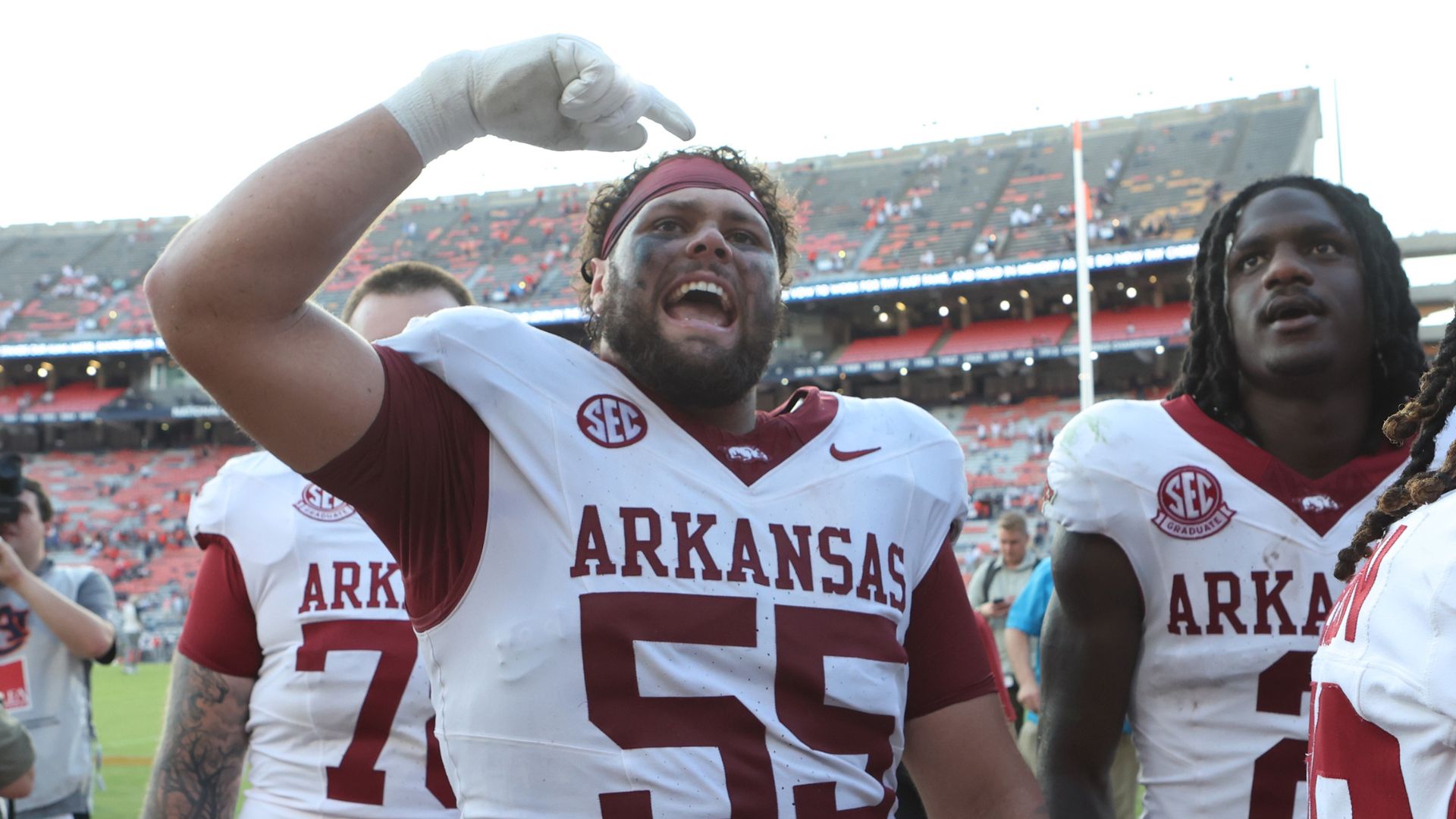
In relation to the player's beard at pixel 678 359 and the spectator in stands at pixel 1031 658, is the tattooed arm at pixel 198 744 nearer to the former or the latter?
the player's beard at pixel 678 359

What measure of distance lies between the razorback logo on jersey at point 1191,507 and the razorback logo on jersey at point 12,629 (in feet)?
14.2

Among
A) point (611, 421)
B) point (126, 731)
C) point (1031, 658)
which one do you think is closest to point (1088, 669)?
point (611, 421)

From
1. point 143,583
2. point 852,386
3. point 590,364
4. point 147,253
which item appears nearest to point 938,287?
point 852,386

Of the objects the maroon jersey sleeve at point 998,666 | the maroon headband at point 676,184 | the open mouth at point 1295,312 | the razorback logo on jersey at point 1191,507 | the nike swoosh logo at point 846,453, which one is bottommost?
the maroon jersey sleeve at point 998,666

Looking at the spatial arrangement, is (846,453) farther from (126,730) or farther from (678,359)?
(126,730)

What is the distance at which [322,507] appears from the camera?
307cm

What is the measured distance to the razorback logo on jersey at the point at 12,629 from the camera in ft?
16.0

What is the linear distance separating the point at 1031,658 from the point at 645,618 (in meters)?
4.86

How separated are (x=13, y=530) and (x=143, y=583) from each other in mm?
28050

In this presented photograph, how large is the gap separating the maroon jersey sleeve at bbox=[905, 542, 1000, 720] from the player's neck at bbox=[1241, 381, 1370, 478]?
0.87 metres

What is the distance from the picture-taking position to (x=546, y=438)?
2020 millimetres

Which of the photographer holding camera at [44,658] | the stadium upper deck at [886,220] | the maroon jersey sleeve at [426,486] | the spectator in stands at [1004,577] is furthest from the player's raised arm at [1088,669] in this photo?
the stadium upper deck at [886,220]

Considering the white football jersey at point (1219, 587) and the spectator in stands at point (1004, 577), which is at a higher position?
the white football jersey at point (1219, 587)

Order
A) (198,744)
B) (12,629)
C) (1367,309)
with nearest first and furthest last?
(1367,309) < (198,744) < (12,629)
